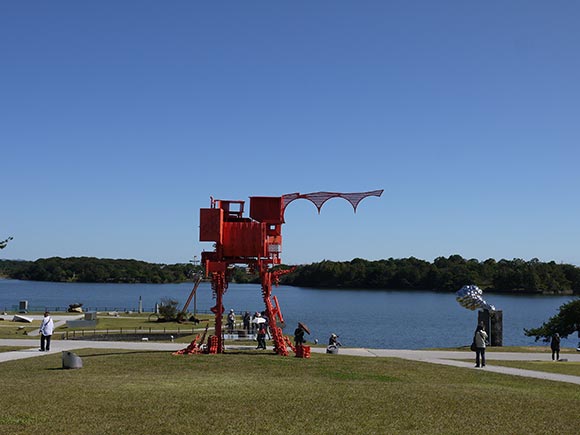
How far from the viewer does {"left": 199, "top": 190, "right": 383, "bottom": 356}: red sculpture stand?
86.2 feet

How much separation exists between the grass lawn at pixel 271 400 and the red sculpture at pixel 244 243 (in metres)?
5.37

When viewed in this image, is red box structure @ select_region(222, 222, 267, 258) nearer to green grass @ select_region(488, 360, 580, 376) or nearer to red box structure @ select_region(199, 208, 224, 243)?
red box structure @ select_region(199, 208, 224, 243)

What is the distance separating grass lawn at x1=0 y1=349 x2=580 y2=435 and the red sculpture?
5.37 metres

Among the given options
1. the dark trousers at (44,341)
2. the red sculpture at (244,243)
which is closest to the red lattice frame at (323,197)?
the red sculpture at (244,243)

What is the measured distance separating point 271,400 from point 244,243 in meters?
13.4

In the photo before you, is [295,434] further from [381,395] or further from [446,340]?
[446,340]

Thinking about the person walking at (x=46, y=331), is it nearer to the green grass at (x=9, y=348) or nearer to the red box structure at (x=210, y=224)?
the green grass at (x=9, y=348)

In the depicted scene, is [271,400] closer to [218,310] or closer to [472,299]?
[218,310]

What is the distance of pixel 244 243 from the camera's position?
87.5 ft

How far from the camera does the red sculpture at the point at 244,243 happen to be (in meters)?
26.3

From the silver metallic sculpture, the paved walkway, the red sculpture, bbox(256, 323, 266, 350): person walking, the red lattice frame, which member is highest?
the red lattice frame

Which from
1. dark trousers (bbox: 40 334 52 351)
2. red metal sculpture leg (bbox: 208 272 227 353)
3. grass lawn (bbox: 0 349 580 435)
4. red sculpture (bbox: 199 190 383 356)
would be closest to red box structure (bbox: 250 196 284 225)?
red sculpture (bbox: 199 190 383 356)

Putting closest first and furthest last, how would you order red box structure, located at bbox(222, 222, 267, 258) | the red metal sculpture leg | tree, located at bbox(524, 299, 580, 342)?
the red metal sculpture leg
red box structure, located at bbox(222, 222, 267, 258)
tree, located at bbox(524, 299, 580, 342)

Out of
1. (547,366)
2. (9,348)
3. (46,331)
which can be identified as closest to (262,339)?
(46,331)
